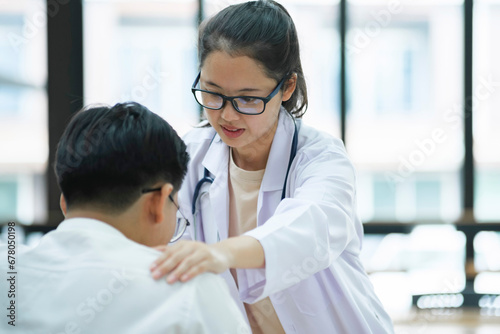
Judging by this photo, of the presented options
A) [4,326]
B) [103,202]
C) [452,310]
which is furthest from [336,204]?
[452,310]

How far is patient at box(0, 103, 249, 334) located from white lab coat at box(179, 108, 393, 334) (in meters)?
0.24

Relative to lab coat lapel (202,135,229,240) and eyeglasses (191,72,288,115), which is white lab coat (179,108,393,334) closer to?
lab coat lapel (202,135,229,240)

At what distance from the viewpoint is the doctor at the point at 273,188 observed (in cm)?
126

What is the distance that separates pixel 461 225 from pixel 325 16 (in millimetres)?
2006

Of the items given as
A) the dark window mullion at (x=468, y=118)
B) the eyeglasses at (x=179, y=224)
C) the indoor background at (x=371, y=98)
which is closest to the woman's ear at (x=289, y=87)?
the eyeglasses at (x=179, y=224)

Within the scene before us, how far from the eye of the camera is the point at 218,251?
3.47 feet

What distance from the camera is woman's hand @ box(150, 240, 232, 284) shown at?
37.6 inches

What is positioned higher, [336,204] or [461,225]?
[336,204]

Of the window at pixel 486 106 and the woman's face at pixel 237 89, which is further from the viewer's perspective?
the window at pixel 486 106

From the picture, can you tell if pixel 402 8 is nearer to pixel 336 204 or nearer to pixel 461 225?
pixel 461 225

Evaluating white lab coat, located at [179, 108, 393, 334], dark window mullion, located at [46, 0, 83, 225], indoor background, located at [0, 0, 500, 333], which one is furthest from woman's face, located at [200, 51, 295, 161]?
dark window mullion, located at [46, 0, 83, 225]

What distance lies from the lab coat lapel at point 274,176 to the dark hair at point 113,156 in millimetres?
488

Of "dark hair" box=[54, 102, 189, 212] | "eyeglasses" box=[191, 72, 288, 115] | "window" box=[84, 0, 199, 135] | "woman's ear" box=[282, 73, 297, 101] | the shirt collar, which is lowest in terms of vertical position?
the shirt collar

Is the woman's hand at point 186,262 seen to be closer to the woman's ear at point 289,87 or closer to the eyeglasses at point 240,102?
the eyeglasses at point 240,102
